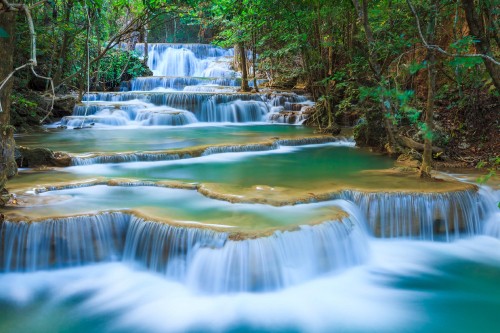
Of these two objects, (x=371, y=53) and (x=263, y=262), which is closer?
(x=263, y=262)

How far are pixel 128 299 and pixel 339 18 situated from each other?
1112 centimetres

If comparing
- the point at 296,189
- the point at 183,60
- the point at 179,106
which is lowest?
the point at 296,189

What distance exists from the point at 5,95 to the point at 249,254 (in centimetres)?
322

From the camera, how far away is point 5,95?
4.95m

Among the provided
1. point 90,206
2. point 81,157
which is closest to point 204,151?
point 81,157

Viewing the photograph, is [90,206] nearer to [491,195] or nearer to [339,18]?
[491,195]

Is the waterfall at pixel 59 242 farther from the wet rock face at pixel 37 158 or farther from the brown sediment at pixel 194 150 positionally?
the brown sediment at pixel 194 150

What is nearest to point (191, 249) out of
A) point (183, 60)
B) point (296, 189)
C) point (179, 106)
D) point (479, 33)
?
point (296, 189)

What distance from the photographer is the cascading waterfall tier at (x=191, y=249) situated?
492 centimetres

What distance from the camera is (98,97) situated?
1778 cm

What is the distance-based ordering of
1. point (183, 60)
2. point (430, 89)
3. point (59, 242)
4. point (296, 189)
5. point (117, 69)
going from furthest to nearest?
point (183, 60), point (117, 69), point (430, 89), point (296, 189), point (59, 242)

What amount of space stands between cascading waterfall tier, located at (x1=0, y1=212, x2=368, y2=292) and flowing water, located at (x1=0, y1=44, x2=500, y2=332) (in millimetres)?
13

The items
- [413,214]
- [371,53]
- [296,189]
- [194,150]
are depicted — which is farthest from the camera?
[194,150]

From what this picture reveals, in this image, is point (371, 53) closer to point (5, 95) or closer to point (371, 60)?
point (371, 60)
